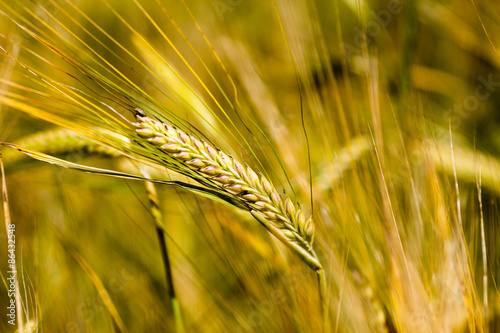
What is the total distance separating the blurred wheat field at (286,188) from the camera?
467 mm

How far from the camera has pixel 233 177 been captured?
0.35 metres

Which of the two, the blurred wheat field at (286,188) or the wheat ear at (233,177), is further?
the blurred wheat field at (286,188)

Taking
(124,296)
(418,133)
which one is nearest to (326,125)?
(418,133)

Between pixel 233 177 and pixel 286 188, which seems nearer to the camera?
pixel 233 177

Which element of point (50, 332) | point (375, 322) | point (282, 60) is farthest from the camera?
point (282, 60)

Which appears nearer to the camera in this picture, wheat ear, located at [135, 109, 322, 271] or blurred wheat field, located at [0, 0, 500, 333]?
wheat ear, located at [135, 109, 322, 271]

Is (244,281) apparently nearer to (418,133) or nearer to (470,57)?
(418,133)

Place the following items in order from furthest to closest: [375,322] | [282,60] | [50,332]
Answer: [282,60] < [50,332] < [375,322]

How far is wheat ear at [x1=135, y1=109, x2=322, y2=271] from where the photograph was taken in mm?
339

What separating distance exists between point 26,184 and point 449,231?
0.74 metres

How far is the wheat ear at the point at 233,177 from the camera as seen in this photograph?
1.11 ft

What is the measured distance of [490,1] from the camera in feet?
2.19

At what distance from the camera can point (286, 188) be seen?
62cm

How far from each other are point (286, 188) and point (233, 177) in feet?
0.92
